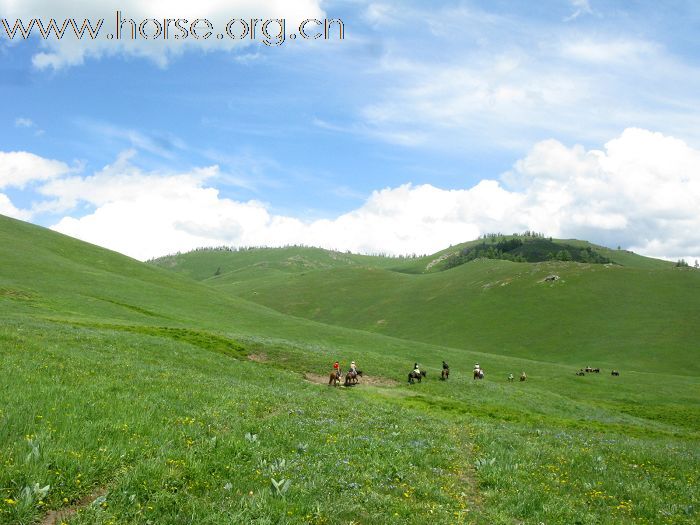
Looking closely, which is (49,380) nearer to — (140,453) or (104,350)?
(140,453)

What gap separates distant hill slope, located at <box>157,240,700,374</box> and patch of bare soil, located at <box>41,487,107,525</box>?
100 meters

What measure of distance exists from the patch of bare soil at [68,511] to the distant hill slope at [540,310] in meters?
100

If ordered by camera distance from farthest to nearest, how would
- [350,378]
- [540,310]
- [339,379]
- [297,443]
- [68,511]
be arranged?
[540,310], [350,378], [339,379], [297,443], [68,511]

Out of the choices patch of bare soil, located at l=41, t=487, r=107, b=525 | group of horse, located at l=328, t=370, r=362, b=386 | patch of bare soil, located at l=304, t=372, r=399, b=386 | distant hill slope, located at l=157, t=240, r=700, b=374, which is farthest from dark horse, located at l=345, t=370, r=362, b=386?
distant hill slope, located at l=157, t=240, r=700, b=374

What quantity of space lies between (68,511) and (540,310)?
13938 centimetres

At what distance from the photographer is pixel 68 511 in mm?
8344

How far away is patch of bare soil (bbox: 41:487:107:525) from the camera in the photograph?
26.3 feet

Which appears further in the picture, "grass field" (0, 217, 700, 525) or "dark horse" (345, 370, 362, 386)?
"dark horse" (345, 370, 362, 386)

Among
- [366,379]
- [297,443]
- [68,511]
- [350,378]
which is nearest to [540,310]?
[366,379]

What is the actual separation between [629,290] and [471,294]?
46026mm

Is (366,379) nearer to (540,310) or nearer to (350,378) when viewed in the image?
(350,378)

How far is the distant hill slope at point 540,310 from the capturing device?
104375 mm

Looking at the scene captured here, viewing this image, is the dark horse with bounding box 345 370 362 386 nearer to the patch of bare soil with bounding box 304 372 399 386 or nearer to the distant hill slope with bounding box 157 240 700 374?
the patch of bare soil with bounding box 304 372 399 386

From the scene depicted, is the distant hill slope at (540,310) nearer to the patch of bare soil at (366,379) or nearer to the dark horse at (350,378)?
the patch of bare soil at (366,379)
